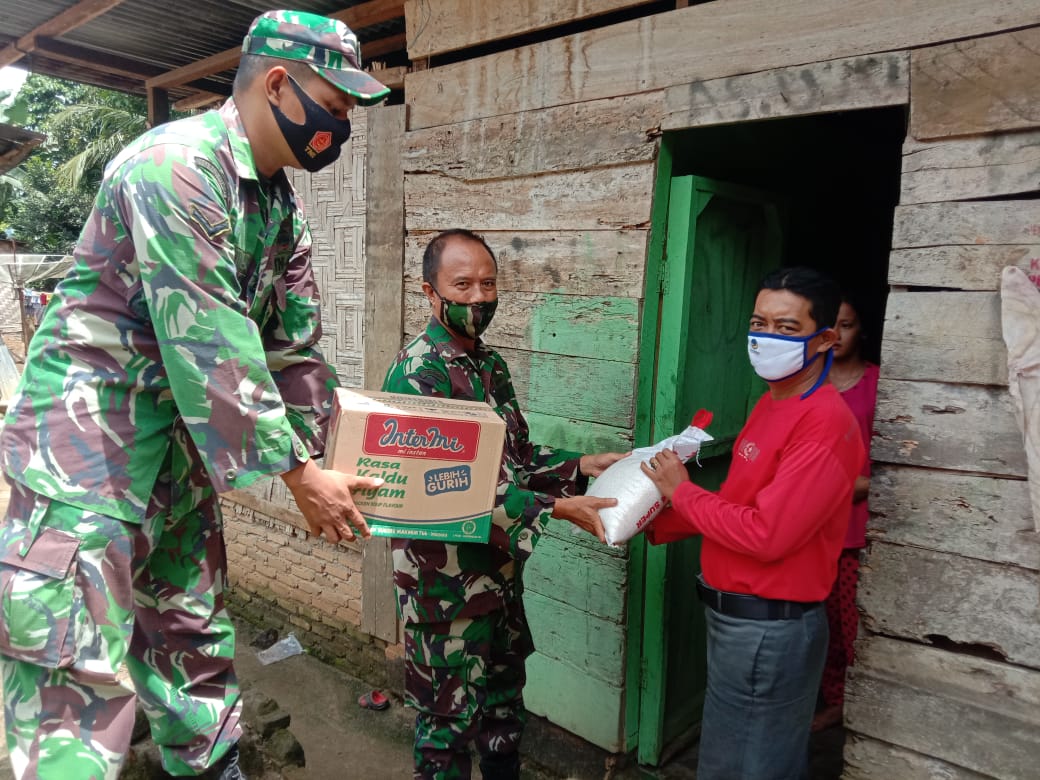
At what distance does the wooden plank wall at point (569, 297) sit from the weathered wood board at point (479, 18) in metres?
0.34

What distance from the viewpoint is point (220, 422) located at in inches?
63.2

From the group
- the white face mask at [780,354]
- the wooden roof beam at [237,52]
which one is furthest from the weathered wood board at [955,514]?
the wooden roof beam at [237,52]

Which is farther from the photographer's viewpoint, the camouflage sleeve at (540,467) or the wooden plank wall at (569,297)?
the wooden plank wall at (569,297)

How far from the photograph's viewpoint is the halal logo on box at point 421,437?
1.79 m

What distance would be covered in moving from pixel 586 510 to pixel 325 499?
2.54ft

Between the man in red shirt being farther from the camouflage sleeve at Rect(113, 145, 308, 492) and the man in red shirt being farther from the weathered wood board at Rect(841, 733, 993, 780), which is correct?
the camouflage sleeve at Rect(113, 145, 308, 492)

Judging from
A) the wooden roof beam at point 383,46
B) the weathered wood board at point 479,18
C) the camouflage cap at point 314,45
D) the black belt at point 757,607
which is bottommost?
the black belt at point 757,607

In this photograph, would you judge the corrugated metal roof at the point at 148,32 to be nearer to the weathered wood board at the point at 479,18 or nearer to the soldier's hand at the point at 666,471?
the weathered wood board at the point at 479,18

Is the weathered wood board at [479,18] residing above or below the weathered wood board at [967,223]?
above

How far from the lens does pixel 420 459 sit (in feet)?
6.09

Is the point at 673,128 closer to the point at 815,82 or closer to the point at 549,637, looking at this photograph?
the point at 815,82

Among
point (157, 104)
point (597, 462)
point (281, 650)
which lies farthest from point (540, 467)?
point (157, 104)

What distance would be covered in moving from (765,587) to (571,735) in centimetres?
159

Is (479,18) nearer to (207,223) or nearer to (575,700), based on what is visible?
(207,223)
